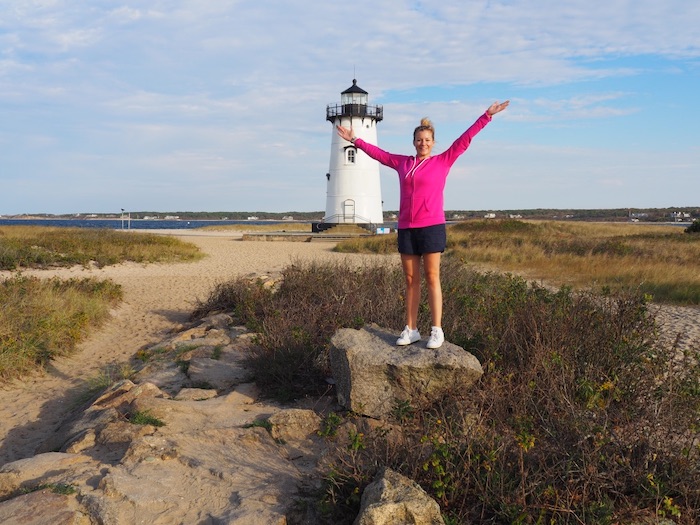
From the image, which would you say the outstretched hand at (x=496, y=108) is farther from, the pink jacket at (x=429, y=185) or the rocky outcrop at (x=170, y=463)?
the rocky outcrop at (x=170, y=463)

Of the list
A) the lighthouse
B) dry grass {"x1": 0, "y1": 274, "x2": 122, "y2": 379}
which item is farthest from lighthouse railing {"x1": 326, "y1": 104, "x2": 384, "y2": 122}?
dry grass {"x1": 0, "y1": 274, "x2": 122, "y2": 379}

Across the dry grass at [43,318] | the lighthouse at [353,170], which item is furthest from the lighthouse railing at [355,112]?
the dry grass at [43,318]

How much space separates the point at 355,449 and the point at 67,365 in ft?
21.5

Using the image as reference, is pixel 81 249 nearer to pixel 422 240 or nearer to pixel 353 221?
pixel 422 240

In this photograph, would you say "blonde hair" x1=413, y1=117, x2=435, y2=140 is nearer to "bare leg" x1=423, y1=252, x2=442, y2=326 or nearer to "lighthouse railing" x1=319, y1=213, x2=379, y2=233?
"bare leg" x1=423, y1=252, x2=442, y2=326

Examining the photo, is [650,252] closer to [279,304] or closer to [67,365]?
[279,304]

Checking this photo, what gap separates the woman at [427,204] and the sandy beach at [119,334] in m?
3.61

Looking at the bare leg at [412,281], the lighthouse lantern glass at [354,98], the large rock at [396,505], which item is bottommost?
the large rock at [396,505]

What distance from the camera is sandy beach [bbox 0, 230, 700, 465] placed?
6.50 meters

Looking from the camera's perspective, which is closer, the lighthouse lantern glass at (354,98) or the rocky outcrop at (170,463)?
the rocky outcrop at (170,463)

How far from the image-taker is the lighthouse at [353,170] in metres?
35.9

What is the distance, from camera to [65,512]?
11.9 feet

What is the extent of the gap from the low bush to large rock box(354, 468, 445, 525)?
4.7 inches

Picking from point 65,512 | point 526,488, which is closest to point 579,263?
point 526,488
